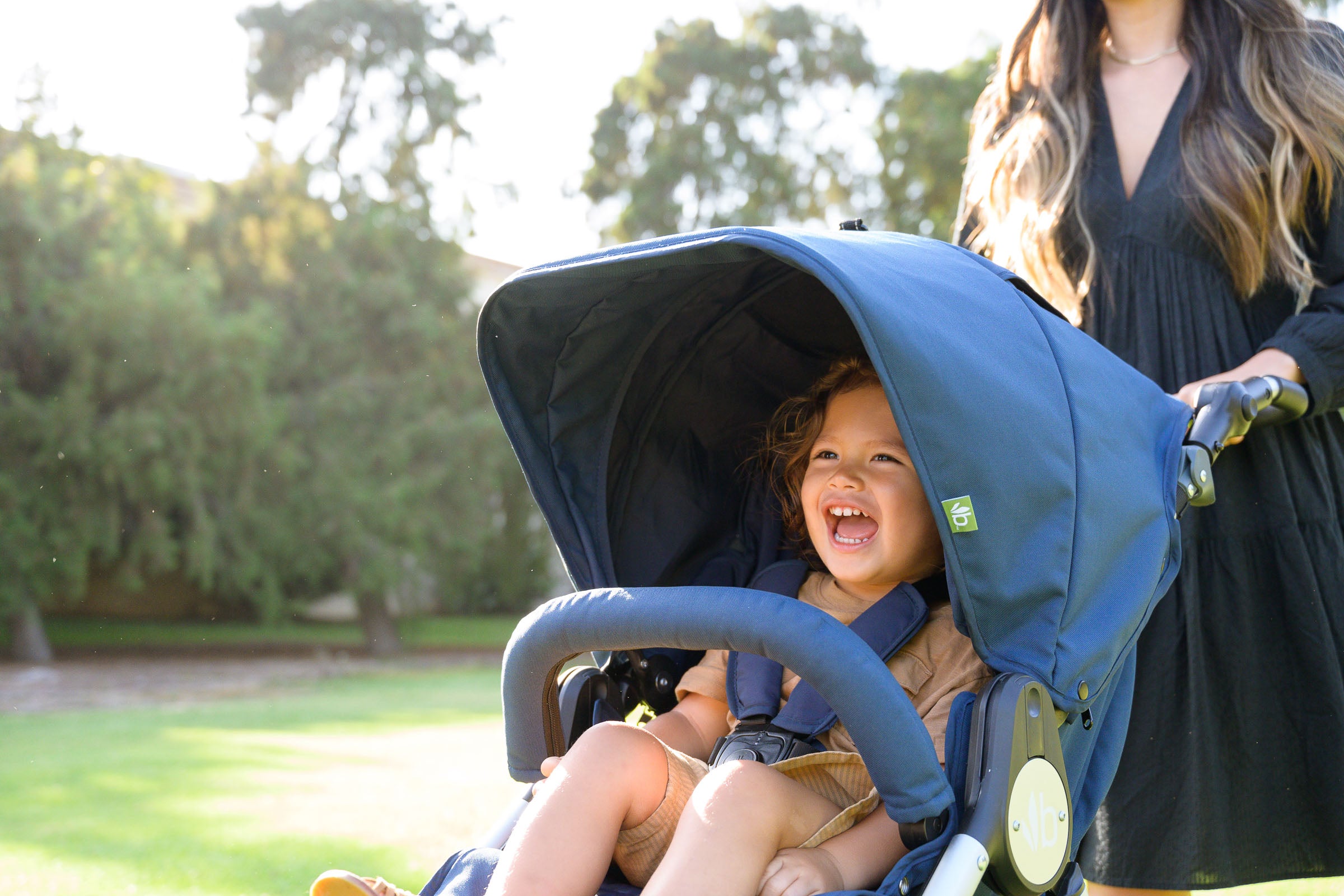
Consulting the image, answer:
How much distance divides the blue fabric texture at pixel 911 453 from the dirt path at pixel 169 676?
30.7 ft

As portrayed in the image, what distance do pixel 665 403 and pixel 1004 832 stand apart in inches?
41.3

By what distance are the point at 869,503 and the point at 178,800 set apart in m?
4.70

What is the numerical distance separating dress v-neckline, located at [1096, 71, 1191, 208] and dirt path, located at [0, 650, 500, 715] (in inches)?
389

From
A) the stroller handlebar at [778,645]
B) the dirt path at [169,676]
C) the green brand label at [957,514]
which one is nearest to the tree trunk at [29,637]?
the dirt path at [169,676]

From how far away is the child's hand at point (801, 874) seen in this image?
1.37 metres

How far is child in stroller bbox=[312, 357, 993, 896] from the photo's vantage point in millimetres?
1398

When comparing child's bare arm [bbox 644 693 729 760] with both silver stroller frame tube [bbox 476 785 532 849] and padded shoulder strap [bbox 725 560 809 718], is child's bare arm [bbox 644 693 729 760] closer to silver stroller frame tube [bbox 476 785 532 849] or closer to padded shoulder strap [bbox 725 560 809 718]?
padded shoulder strap [bbox 725 560 809 718]

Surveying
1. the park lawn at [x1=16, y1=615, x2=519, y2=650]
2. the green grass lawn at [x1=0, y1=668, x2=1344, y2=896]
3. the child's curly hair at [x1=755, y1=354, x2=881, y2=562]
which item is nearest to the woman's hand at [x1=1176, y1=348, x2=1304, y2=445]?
the child's curly hair at [x1=755, y1=354, x2=881, y2=562]

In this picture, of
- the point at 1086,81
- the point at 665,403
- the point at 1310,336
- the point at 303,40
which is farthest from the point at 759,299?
the point at 303,40

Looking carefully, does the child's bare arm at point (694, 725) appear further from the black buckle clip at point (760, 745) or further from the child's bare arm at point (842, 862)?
the child's bare arm at point (842, 862)

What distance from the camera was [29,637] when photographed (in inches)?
499

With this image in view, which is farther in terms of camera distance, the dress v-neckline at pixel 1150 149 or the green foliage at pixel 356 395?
the green foliage at pixel 356 395

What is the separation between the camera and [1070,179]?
208 cm

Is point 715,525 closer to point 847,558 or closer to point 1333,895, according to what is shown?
point 847,558
